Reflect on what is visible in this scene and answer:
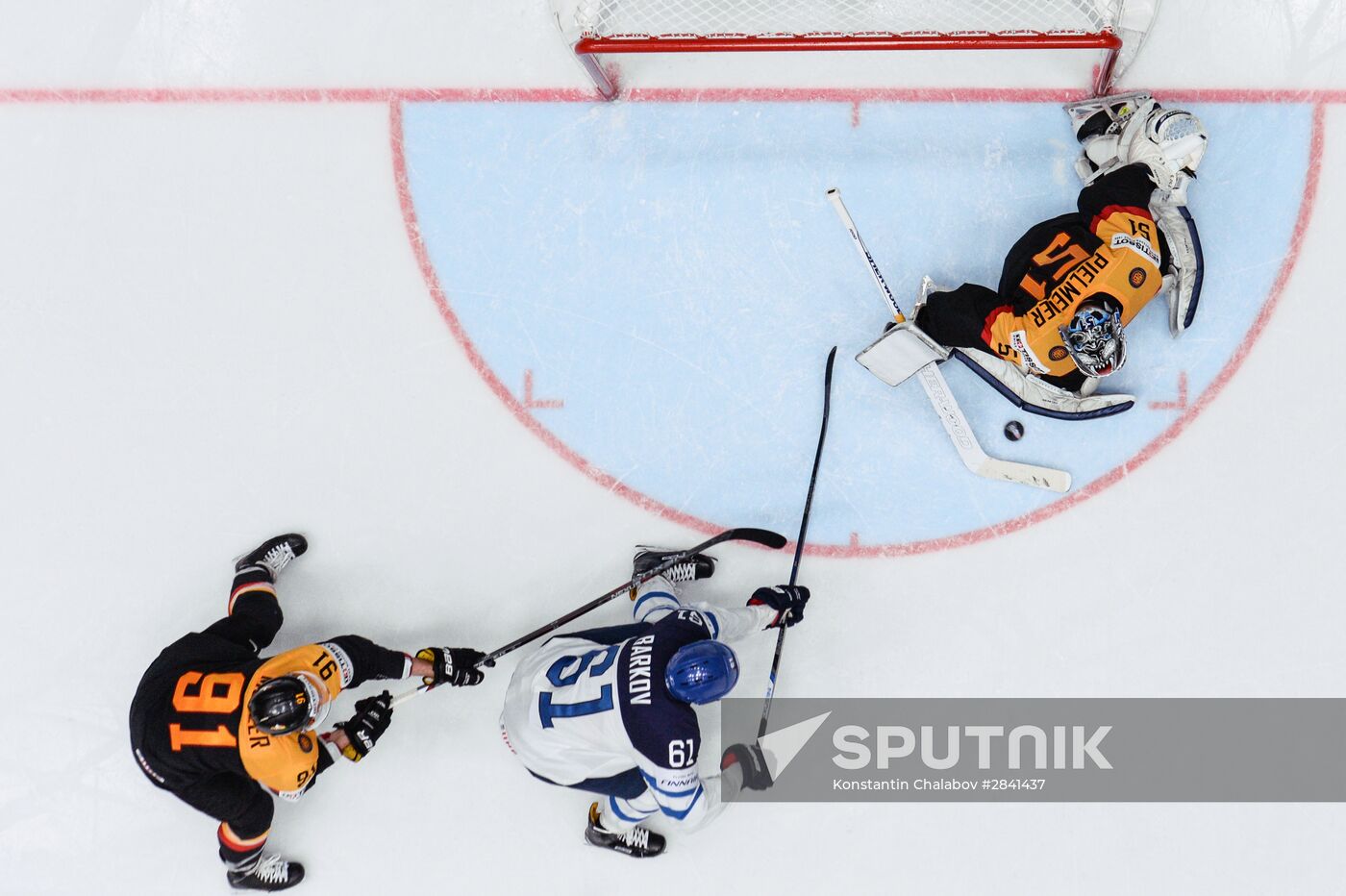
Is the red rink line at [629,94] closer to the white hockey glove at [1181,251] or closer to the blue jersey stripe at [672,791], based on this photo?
the white hockey glove at [1181,251]

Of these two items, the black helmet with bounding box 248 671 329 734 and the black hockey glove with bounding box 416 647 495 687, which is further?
the black hockey glove with bounding box 416 647 495 687

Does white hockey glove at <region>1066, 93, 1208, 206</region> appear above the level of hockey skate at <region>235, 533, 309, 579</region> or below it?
above

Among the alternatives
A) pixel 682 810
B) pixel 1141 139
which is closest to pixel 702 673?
pixel 682 810

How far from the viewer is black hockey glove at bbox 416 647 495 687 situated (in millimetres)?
3783

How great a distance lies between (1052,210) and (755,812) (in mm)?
2773

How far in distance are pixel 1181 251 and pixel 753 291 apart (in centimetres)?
165

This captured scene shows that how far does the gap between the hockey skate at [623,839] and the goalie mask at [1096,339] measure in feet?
8.29

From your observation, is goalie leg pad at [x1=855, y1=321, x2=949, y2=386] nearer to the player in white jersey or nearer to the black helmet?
the player in white jersey

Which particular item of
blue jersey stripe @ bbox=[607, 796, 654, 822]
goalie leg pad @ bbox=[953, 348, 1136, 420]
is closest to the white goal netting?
goalie leg pad @ bbox=[953, 348, 1136, 420]

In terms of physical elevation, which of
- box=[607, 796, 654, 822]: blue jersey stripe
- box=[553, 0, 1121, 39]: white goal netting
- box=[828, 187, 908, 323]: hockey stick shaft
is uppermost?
box=[553, 0, 1121, 39]: white goal netting

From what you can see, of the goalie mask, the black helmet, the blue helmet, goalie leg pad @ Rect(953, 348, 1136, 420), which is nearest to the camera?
the blue helmet

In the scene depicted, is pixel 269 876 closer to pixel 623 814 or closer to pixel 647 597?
pixel 623 814

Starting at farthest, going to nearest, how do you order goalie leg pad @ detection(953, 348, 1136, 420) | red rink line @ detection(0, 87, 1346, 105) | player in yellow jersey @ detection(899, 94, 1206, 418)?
1. red rink line @ detection(0, 87, 1346, 105)
2. goalie leg pad @ detection(953, 348, 1136, 420)
3. player in yellow jersey @ detection(899, 94, 1206, 418)

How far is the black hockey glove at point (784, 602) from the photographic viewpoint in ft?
12.4
